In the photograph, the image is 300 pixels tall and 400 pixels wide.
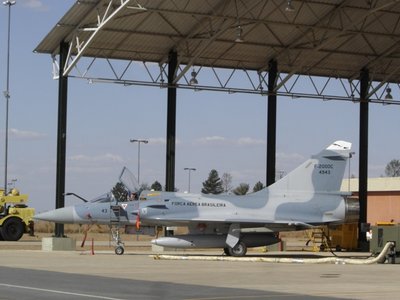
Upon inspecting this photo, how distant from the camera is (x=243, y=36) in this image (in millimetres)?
37438

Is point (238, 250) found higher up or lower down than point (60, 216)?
lower down

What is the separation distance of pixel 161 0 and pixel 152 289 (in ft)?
62.6

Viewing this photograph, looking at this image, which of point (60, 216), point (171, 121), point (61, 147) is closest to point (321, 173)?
point (171, 121)

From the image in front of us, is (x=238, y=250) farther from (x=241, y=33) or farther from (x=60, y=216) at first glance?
(x=241, y=33)

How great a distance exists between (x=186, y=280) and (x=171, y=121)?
65.8 feet

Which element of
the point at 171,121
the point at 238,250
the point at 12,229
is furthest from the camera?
the point at 12,229

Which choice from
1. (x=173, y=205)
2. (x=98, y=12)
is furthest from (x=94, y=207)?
(x=98, y=12)

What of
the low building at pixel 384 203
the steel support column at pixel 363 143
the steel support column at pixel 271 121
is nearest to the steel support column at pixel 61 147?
the steel support column at pixel 271 121

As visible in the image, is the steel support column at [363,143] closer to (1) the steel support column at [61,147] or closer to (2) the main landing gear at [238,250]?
(2) the main landing gear at [238,250]

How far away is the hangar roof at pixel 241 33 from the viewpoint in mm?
33688

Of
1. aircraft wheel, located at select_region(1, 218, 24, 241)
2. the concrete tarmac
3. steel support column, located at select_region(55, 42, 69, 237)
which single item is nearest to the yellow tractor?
aircraft wheel, located at select_region(1, 218, 24, 241)

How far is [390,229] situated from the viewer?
1093 inches

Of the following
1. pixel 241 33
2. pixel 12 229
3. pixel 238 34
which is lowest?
pixel 12 229

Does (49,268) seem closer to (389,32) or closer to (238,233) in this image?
(238,233)
